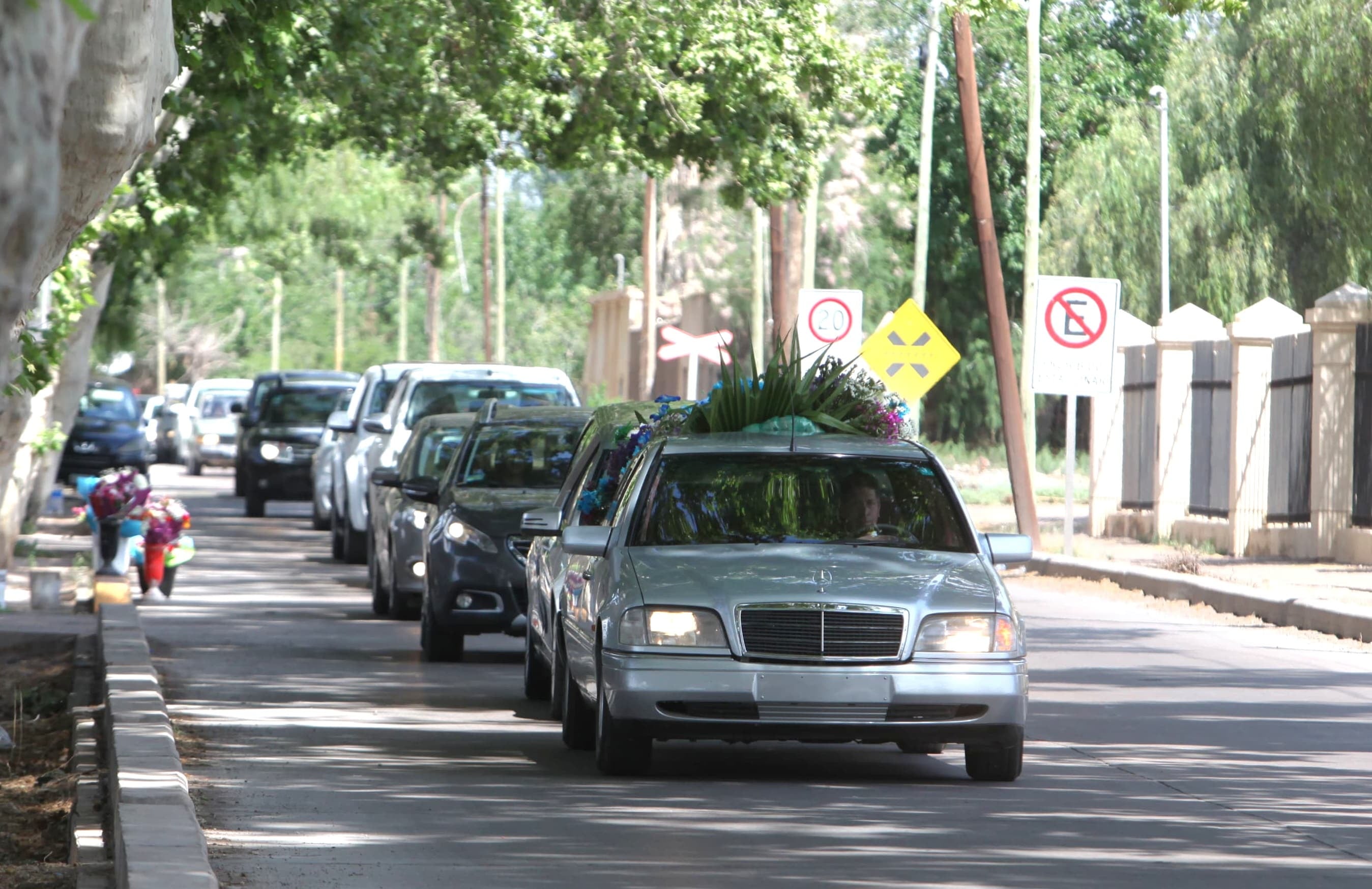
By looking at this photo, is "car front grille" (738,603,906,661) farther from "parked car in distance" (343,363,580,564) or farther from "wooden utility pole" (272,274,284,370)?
"wooden utility pole" (272,274,284,370)

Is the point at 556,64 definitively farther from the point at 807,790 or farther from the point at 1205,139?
the point at 1205,139

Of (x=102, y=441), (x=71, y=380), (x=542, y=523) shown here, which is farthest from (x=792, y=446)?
(x=102, y=441)

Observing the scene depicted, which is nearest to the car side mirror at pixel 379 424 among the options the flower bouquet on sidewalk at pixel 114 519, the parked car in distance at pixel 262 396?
the flower bouquet on sidewalk at pixel 114 519

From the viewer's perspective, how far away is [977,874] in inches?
317

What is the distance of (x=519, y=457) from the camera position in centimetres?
1644

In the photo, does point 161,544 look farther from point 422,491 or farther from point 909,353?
point 909,353

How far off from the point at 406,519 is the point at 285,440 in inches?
649

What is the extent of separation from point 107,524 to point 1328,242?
26.6 meters

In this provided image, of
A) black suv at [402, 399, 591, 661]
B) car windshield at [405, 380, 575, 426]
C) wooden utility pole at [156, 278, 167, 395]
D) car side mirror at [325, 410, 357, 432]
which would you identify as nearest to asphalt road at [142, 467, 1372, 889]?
black suv at [402, 399, 591, 661]

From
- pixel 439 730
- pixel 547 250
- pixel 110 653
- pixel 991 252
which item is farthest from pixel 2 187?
pixel 547 250

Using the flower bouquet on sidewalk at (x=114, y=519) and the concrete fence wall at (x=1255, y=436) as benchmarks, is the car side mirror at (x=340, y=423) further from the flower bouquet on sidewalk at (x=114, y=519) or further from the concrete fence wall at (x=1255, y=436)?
the concrete fence wall at (x=1255, y=436)

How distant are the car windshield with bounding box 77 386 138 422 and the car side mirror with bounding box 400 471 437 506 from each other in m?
24.0

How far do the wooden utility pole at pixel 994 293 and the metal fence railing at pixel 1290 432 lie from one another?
297cm

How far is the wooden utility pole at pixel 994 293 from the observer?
26.9 m
